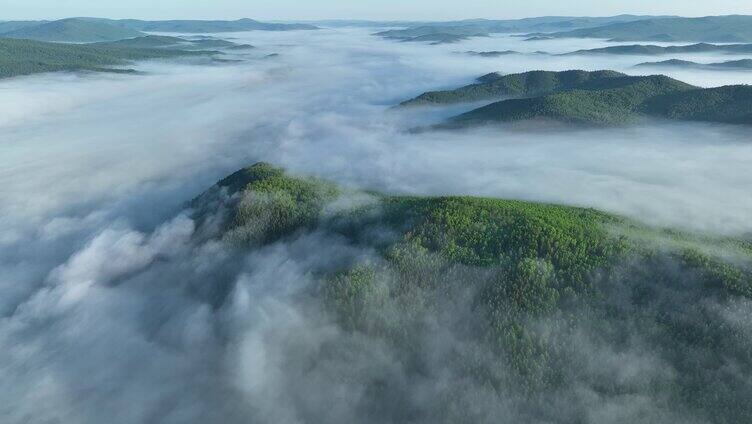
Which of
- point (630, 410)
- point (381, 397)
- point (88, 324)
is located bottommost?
point (88, 324)

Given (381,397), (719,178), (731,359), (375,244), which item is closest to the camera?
(731,359)

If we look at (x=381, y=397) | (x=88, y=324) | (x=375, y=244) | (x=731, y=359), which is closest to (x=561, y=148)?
(x=375, y=244)

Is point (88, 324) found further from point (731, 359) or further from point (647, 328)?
point (731, 359)

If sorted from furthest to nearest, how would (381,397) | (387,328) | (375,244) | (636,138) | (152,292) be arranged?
(636,138) < (152,292) < (375,244) < (387,328) < (381,397)

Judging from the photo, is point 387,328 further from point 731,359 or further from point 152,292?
point 152,292

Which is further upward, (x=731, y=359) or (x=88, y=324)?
(x=731, y=359)

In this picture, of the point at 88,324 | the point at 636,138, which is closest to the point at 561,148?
the point at 636,138

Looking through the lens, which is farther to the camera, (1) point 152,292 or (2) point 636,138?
(2) point 636,138
